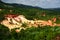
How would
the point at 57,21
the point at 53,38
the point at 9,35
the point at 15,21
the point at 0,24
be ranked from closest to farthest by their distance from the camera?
the point at 53,38
the point at 9,35
the point at 0,24
the point at 15,21
the point at 57,21

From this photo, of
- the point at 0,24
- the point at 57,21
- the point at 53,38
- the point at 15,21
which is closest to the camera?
the point at 53,38

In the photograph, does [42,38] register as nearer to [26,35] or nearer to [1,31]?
[26,35]

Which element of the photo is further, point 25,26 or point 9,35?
point 25,26

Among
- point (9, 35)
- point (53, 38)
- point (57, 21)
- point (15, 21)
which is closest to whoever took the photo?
point (53, 38)

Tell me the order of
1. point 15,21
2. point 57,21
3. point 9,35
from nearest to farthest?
point 9,35 < point 15,21 < point 57,21

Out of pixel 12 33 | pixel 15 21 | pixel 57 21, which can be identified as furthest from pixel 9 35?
pixel 57 21

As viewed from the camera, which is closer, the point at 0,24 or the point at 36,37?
the point at 36,37

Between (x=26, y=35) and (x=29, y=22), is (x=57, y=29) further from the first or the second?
(x=29, y=22)

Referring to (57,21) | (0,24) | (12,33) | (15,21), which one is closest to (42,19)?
(57,21)
